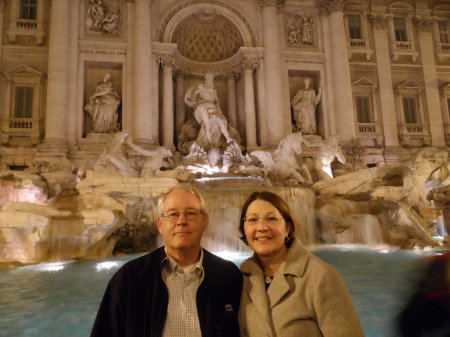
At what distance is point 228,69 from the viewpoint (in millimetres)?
16688

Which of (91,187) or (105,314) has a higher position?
(91,187)

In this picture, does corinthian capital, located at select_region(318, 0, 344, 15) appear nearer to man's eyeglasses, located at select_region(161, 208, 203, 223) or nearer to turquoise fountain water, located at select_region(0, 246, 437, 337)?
turquoise fountain water, located at select_region(0, 246, 437, 337)

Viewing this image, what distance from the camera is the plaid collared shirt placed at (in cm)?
158

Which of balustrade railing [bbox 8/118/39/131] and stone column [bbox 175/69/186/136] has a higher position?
stone column [bbox 175/69/186/136]

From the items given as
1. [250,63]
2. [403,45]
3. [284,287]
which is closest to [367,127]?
[403,45]

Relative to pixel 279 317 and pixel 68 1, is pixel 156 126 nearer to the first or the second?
pixel 68 1

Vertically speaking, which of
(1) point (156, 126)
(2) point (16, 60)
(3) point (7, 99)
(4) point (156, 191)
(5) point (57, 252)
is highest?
(2) point (16, 60)

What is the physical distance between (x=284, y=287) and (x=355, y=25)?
18.9m

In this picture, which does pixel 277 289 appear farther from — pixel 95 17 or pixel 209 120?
pixel 95 17

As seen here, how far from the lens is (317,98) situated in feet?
53.1

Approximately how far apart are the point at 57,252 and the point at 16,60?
36.9ft

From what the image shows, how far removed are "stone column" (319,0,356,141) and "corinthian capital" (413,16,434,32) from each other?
15.0 feet

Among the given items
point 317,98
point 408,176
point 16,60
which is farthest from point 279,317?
point 16,60

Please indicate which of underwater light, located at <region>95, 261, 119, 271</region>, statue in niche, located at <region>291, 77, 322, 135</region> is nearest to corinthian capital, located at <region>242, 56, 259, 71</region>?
statue in niche, located at <region>291, 77, 322, 135</region>
